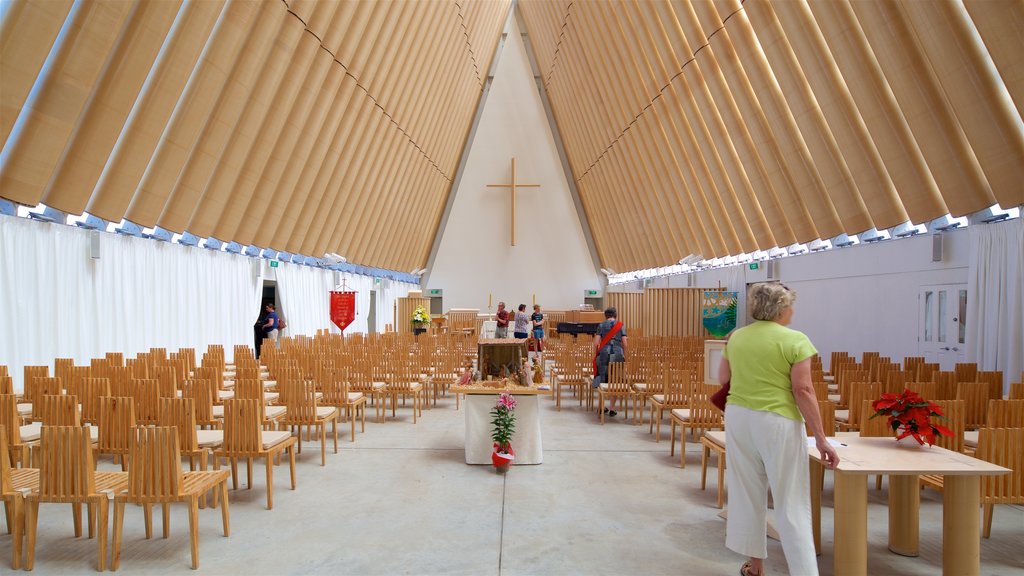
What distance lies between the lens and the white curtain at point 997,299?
7621 mm

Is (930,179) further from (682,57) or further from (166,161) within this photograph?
(166,161)

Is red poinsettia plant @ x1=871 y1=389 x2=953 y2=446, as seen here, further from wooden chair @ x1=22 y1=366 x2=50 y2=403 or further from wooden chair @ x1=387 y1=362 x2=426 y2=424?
wooden chair @ x1=22 y1=366 x2=50 y2=403

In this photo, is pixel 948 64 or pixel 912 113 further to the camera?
pixel 912 113

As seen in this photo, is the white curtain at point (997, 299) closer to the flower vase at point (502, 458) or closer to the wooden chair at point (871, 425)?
the wooden chair at point (871, 425)

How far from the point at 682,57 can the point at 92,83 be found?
34.8ft

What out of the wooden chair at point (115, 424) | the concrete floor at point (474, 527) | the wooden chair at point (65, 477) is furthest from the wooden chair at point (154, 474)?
the wooden chair at point (115, 424)

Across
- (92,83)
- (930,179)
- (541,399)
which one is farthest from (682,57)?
(92,83)

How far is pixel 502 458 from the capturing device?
19.6 feet

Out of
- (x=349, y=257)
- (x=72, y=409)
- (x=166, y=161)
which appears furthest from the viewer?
(x=349, y=257)

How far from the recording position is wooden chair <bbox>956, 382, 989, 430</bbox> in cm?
593

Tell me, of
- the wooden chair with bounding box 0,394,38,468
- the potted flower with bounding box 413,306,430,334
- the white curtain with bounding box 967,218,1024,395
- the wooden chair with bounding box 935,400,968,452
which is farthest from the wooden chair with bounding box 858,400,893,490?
the potted flower with bounding box 413,306,430,334

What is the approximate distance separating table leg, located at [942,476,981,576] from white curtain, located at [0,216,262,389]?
32.2 feet

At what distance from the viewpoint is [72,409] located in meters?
5.02

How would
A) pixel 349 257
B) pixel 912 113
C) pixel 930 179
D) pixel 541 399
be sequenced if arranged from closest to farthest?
1. pixel 912 113
2. pixel 930 179
3. pixel 541 399
4. pixel 349 257
